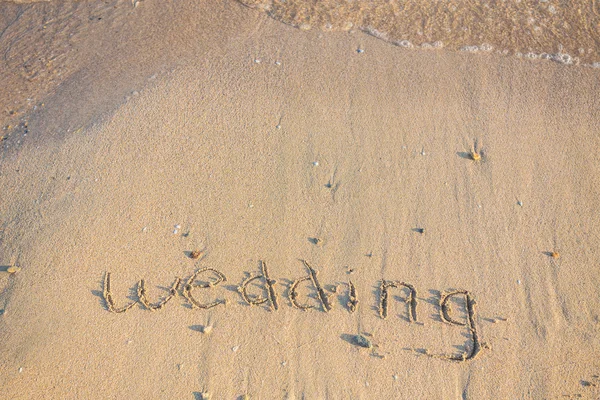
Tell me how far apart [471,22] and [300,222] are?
108 inches

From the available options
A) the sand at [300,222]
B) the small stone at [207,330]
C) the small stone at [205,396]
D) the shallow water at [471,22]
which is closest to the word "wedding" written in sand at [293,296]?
the sand at [300,222]

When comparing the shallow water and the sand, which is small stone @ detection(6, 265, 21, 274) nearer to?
the sand

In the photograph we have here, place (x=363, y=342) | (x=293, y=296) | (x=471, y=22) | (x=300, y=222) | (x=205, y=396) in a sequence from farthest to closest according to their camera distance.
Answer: (x=471, y=22)
(x=300, y=222)
(x=293, y=296)
(x=363, y=342)
(x=205, y=396)

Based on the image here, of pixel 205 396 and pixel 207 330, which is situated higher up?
pixel 207 330

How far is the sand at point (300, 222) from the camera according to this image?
2713mm

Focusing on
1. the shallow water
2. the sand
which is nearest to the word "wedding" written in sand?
the sand

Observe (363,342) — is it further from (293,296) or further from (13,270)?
(13,270)

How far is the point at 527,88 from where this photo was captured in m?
3.80

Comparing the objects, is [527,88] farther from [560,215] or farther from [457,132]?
[560,215]

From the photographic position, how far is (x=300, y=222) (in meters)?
3.16

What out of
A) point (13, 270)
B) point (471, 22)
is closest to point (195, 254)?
point (13, 270)

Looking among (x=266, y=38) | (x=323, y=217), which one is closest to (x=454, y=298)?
(x=323, y=217)

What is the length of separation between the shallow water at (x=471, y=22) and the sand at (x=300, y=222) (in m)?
0.19

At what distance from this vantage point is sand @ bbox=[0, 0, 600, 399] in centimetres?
271
